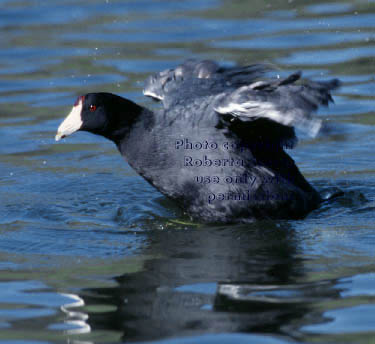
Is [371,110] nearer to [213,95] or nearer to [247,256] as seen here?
[213,95]

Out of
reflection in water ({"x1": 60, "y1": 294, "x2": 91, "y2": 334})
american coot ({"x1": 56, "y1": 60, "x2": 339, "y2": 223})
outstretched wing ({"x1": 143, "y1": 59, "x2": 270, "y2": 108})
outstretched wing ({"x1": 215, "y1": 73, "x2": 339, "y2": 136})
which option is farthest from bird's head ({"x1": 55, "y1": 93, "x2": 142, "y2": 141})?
reflection in water ({"x1": 60, "y1": 294, "x2": 91, "y2": 334})

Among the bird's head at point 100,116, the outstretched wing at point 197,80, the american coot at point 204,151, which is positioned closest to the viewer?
the american coot at point 204,151

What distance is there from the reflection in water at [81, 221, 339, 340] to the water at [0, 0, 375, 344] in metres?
0.01

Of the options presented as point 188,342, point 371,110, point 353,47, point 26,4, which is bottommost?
point 188,342

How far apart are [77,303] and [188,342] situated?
76 centimetres

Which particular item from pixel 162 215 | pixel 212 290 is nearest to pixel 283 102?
pixel 212 290

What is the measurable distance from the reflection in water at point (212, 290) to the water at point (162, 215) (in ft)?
0.04

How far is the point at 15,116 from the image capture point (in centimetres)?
873

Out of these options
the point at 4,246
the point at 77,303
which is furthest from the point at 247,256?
the point at 4,246

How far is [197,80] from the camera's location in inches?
252

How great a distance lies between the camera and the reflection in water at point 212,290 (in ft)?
13.0

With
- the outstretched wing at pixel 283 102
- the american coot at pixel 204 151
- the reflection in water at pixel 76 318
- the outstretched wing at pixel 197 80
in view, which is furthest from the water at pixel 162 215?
the outstretched wing at pixel 197 80

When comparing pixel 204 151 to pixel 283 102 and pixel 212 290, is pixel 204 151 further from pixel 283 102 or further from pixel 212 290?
pixel 212 290

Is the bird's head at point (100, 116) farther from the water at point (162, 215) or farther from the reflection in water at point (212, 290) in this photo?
the reflection in water at point (212, 290)
